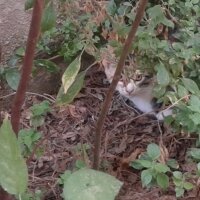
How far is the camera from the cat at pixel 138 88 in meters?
1.77

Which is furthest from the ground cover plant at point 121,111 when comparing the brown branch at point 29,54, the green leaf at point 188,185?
the brown branch at point 29,54

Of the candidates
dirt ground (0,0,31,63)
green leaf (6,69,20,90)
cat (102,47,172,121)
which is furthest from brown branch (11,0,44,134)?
dirt ground (0,0,31,63)

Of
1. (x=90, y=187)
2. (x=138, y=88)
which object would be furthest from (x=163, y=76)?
(x=90, y=187)

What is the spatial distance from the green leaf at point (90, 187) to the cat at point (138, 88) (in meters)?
0.95

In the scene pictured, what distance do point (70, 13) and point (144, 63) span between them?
0.37m

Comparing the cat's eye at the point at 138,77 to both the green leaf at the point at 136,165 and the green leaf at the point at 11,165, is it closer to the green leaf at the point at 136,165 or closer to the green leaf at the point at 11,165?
the green leaf at the point at 136,165

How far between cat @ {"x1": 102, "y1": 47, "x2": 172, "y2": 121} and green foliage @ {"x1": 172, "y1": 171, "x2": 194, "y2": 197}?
0.26 metres

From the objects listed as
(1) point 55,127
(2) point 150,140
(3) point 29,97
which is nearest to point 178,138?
(2) point 150,140

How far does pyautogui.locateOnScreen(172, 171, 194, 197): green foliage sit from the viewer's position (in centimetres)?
150

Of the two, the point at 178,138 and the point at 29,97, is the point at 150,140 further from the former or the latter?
the point at 29,97

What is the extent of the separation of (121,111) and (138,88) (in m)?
0.13

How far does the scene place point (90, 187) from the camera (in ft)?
2.54

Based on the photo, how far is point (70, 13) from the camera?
1901 millimetres

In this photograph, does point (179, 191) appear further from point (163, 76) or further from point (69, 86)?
point (69, 86)
